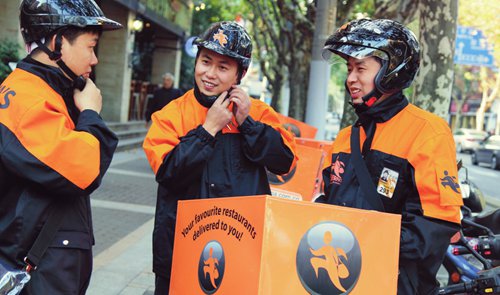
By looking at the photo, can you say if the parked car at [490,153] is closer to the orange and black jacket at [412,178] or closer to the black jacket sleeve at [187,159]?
the orange and black jacket at [412,178]

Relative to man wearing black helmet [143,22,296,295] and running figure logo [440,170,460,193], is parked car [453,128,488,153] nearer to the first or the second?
man wearing black helmet [143,22,296,295]

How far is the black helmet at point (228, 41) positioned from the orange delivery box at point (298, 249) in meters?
0.96

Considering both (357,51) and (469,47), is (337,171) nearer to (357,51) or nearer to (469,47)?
(357,51)

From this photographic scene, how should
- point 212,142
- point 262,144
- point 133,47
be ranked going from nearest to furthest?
point 212,142 < point 262,144 < point 133,47

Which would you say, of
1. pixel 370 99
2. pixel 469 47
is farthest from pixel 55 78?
pixel 469 47

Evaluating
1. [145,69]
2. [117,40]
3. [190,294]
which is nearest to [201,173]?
[190,294]

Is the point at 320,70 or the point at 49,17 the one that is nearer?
the point at 49,17

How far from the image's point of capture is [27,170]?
1960 mm

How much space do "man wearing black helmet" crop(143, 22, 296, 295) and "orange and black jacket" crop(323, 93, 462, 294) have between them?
0.39 metres

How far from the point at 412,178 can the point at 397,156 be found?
0.37 feet

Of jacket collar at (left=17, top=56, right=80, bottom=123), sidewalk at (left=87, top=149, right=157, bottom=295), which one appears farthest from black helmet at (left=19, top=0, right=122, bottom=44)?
sidewalk at (left=87, top=149, right=157, bottom=295)

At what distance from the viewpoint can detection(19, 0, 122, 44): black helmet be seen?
2.16 m

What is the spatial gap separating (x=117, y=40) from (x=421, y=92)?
12.8 metres

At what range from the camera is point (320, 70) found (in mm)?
8477
